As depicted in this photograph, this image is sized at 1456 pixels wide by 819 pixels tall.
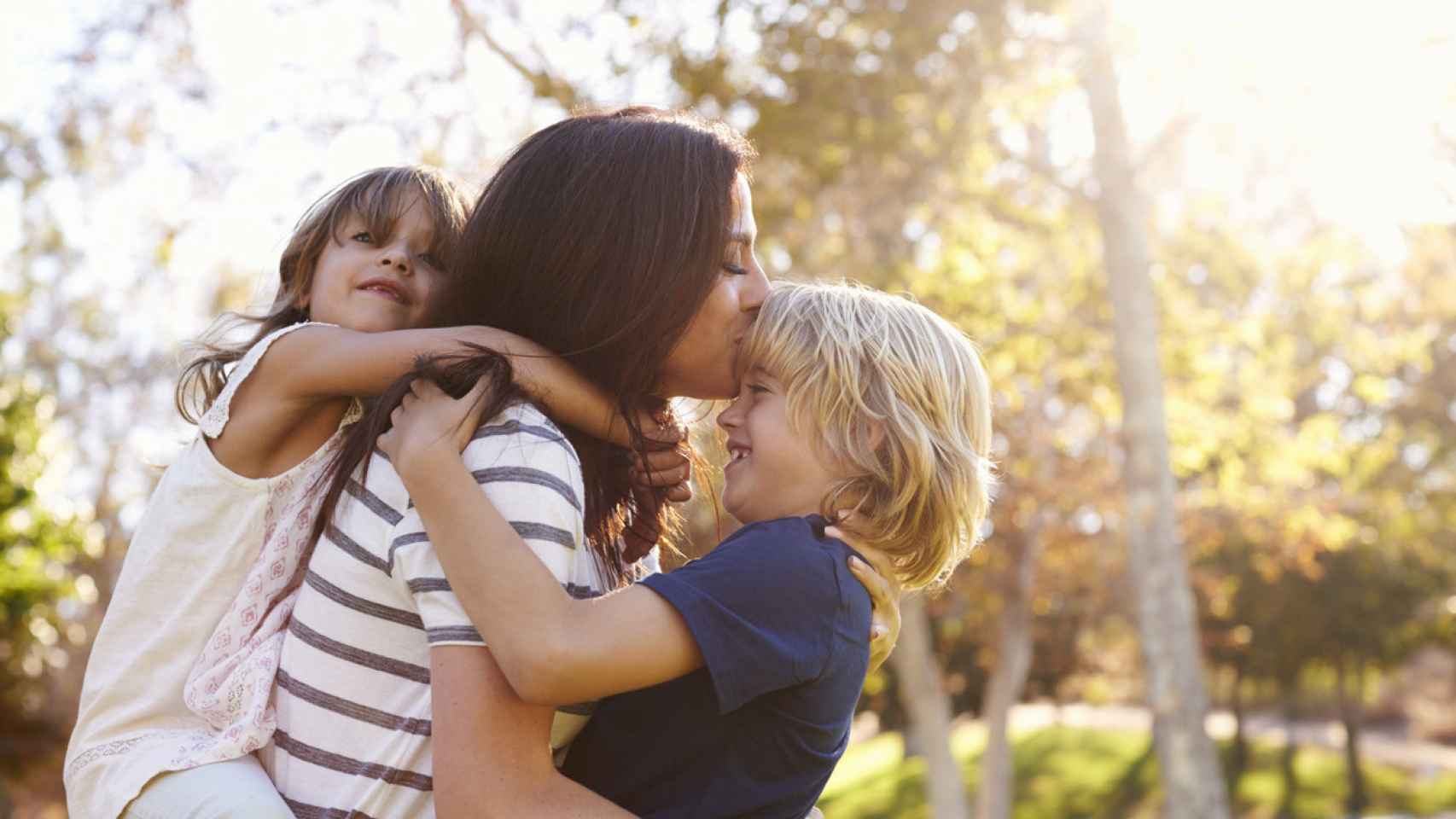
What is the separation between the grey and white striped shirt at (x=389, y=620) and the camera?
5.87ft

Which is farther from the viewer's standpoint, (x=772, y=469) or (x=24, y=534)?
(x=24, y=534)

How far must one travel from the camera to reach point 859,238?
1136cm

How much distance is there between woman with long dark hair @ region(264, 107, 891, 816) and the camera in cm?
175

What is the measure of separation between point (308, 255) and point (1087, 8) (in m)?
7.71

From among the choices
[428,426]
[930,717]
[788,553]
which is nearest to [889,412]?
[788,553]

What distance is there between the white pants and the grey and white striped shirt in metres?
0.05

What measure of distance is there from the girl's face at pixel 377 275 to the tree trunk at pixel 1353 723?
24.1 metres

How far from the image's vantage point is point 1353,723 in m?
24.1

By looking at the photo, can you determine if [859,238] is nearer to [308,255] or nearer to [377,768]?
[308,255]

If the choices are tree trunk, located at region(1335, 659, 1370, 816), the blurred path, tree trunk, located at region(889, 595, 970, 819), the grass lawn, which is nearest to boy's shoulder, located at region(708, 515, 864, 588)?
tree trunk, located at region(889, 595, 970, 819)

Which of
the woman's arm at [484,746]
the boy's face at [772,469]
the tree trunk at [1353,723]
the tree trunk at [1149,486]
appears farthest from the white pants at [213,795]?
the tree trunk at [1353,723]

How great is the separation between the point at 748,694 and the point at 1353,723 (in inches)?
1005

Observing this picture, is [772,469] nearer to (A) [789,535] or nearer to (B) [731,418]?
(B) [731,418]

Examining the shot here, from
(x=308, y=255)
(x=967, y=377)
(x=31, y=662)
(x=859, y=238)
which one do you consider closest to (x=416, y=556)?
(x=967, y=377)
